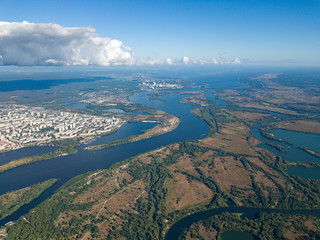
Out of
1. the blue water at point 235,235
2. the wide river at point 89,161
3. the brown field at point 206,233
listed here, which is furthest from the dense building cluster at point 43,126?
the blue water at point 235,235

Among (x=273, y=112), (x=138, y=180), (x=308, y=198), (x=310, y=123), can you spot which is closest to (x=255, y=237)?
(x=308, y=198)

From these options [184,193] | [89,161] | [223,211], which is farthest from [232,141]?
[89,161]

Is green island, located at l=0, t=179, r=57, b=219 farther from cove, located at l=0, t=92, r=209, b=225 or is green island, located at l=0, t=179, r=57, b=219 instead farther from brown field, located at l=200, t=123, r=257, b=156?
brown field, located at l=200, t=123, r=257, b=156

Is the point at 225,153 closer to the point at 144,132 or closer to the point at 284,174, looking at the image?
the point at 284,174

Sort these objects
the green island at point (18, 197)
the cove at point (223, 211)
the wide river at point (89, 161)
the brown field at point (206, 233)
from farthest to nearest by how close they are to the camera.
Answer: the wide river at point (89, 161)
the green island at point (18, 197)
the cove at point (223, 211)
the brown field at point (206, 233)

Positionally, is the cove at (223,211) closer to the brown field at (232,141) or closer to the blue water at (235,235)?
the blue water at (235,235)

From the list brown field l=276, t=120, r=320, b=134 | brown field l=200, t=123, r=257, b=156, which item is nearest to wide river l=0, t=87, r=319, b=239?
brown field l=200, t=123, r=257, b=156

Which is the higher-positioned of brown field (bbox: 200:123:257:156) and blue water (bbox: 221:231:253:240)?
brown field (bbox: 200:123:257:156)
